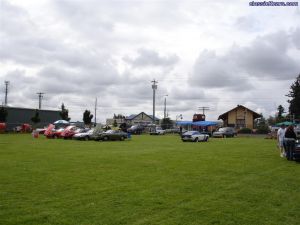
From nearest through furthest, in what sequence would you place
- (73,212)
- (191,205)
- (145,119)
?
(73,212)
(191,205)
(145,119)

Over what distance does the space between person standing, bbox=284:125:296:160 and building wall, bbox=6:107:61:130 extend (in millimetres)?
57587

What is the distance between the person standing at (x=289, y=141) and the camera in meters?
18.7

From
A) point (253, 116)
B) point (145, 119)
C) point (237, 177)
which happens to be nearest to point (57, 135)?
point (237, 177)

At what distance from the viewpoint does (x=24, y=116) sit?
7619 cm

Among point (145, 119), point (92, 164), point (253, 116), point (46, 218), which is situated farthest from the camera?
point (145, 119)

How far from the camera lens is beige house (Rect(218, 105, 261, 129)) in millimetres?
86250

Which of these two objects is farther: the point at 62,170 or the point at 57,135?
the point at 57,135

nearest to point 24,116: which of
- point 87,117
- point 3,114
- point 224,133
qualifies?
point 3,114

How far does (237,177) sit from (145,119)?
123234mm

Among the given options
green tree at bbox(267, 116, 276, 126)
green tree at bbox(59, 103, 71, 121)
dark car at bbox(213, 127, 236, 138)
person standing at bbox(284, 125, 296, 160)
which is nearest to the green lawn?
person standing at bbox(284, 125, 296, 160)

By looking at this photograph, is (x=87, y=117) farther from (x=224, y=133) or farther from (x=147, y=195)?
(x=147, y=195)

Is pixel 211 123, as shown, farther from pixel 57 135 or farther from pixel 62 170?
pixel 62 170

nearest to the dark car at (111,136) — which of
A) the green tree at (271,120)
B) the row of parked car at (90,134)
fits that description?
the row of parked car at (90,134)

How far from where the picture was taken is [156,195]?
937cm
